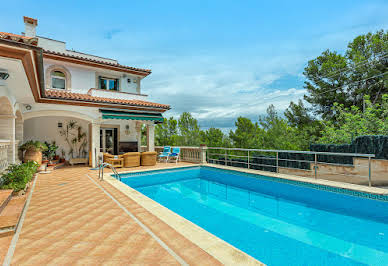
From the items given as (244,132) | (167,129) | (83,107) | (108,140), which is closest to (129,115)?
(83,107)

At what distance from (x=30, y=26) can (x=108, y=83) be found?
6.82 meters

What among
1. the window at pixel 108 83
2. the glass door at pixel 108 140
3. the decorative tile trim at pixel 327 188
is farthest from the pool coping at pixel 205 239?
the window at pixel 108 83

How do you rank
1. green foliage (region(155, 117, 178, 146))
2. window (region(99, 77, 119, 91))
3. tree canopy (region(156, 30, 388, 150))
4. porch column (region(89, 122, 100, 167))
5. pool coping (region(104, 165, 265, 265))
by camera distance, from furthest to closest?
green foliage (region(155, 117, 178, 146)) → tree canopy (region(156, 30, 388, 150)) → window (region(99, 77, 119, 91)) → porch column (region(89, 122, 100, 167)) → pool coping (region(104, 165, 265, 265))

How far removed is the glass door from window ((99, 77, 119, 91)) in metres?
3.92

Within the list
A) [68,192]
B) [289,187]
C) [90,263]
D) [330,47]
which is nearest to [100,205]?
[68,192]

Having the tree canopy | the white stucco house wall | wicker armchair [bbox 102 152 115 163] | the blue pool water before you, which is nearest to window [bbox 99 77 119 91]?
the white stucco house wall

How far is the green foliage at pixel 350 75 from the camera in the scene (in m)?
24.3

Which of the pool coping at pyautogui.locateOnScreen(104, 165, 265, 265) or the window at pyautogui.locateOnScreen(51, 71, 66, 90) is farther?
the window at pyautogui.locateOnScreen(51, 71, 66, 90)

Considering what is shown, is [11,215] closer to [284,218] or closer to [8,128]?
[8,128]

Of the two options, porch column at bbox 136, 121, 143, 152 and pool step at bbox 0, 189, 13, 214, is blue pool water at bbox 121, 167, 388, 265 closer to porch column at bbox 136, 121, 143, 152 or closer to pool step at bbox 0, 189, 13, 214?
pool step at bbox 0, 189, 13, 214

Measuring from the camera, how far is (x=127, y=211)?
571cm

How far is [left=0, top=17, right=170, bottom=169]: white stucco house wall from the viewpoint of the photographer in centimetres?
1215

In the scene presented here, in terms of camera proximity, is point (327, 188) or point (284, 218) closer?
point (284, 218)

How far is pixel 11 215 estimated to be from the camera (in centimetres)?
498
